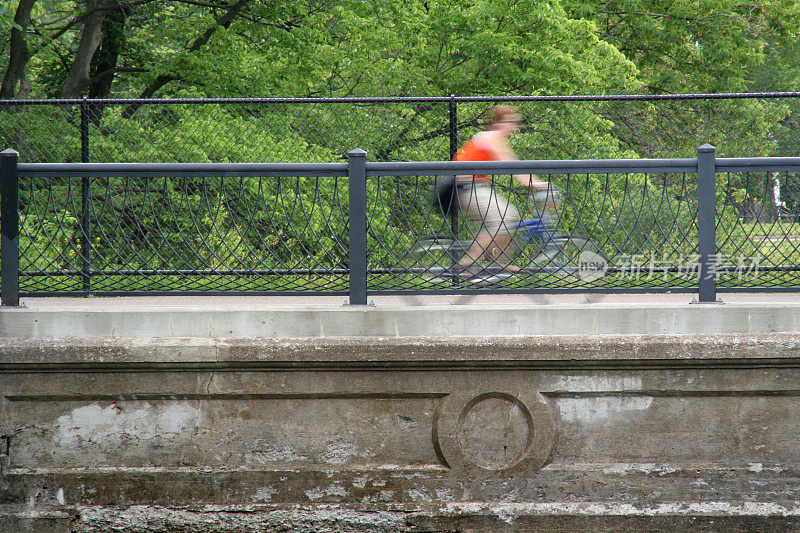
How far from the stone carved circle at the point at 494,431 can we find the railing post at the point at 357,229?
34.4 inches

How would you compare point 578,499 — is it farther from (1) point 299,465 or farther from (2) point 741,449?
(1) point 299,465

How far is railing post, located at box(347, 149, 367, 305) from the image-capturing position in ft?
15.0

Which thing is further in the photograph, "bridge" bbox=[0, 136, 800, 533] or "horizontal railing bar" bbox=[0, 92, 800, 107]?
"horizontal railing bar" bbox=[0, 92, 800, 107]

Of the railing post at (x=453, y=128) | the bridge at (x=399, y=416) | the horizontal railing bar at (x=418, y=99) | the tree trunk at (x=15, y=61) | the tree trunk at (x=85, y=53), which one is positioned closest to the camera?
the bridge at (x=399, y=416)

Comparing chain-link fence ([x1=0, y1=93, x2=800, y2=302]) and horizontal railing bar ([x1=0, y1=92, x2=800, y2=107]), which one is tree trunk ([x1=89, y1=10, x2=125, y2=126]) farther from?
horizontal railing bar ([x1=0, y1=92, x2=800, y2=107])


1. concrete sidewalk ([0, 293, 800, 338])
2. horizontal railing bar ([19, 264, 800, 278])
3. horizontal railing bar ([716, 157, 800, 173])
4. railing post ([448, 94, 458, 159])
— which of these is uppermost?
railing post ([448, 94, 458, 159])

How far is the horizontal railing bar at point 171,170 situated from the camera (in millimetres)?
4629

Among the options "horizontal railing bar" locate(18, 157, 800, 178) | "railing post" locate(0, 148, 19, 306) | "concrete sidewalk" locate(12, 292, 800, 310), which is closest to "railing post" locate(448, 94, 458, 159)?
"concrete sidewalk" locate(12, 292, 800, 310)

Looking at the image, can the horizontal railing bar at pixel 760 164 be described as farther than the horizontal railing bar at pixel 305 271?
No

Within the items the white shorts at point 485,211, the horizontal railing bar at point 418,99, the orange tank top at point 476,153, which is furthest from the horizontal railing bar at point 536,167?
the horizontal railing bar at point 418,99

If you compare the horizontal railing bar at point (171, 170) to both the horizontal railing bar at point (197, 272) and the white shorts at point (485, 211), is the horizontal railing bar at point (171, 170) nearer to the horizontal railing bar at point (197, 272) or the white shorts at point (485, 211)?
the horizontal railing bar at point (197, 272)

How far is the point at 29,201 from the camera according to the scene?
5523 mm

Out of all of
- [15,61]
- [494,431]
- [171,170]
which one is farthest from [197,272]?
[15,61]

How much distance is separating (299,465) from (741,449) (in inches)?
106
